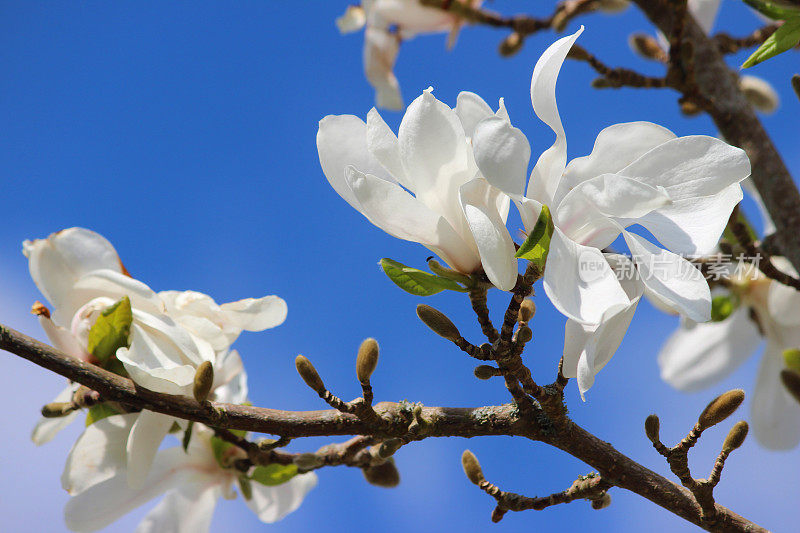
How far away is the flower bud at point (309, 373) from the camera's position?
86cm

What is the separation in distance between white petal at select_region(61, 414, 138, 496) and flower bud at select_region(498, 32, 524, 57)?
134 cm

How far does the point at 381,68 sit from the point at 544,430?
55.8 inches

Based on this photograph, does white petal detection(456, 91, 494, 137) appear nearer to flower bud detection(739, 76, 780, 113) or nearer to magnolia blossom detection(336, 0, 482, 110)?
magnolia blossom detection(336, 0, 482, 110)

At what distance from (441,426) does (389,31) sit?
4.74 ft

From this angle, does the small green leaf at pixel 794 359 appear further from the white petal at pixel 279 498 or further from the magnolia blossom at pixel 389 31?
the magnolia blossom at pixel 389 31

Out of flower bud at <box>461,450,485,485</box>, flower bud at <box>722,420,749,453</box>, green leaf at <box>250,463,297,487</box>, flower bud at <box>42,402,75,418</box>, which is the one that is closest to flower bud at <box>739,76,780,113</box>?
flower bud at <box>722,420,749,453</box>

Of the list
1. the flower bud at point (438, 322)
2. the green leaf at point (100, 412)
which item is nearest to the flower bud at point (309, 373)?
the flower bud at point (438, 322)

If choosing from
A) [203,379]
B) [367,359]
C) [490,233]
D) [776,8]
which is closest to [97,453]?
[203,379]

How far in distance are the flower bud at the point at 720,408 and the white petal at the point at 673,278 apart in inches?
8.4

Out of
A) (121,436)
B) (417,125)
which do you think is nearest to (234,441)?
(121,436)

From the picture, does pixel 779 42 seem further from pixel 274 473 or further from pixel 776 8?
pixel 274 473

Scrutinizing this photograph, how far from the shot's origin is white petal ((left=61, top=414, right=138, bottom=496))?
3.45 feet

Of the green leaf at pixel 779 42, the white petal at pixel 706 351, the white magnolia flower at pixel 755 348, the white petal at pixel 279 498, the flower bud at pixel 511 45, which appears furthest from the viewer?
the flower bud at pixel 511 45

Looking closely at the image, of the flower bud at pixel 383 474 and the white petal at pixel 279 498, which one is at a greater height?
the white petal at pixel 279 498
